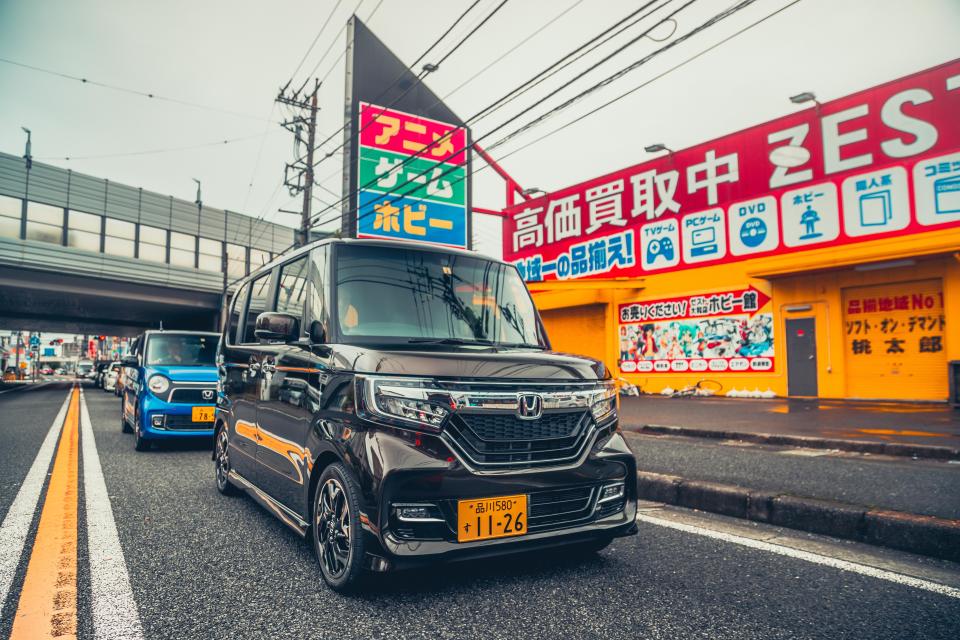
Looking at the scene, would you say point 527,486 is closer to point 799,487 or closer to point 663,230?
point 799,487

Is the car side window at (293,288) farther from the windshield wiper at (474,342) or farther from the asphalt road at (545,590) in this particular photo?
the asphalt road at (545,590)

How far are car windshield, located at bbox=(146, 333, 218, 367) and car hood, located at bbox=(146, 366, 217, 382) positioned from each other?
343 mm

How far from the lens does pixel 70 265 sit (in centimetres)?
2491

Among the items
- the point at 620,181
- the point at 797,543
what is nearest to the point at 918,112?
the point at 620,181

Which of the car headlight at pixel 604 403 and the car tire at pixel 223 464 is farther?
the car tire at pixel 223 464

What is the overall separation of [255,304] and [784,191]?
1366 cm

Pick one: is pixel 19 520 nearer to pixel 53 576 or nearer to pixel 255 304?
pixel 53 576

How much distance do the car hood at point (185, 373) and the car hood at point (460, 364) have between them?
5.58 m

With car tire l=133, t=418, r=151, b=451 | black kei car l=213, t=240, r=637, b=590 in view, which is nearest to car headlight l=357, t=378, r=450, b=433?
black kei car l=213, t=240, r=637, b=590

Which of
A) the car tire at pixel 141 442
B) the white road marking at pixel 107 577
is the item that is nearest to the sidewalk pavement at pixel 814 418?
the car tire at pixel 141 442

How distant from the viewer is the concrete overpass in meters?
23.9

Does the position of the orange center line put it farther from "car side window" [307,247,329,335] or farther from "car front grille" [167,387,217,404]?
"car front grille" [167,387,217,404]

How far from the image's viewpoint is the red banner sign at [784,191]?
40.3 feet

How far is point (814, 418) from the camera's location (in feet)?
32.2
